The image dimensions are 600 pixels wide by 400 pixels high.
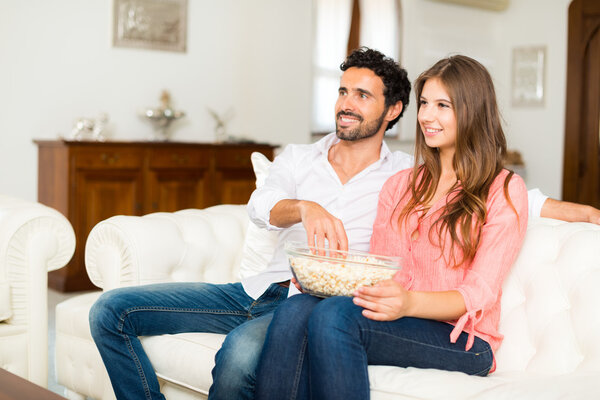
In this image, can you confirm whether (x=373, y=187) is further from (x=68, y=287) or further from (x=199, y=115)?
(x=199, y=115)

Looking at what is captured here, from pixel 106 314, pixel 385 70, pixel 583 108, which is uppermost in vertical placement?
pixel 583 108

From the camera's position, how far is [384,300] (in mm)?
1601

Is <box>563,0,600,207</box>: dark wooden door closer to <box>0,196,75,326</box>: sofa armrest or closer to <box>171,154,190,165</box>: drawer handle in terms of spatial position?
<box>171,154,190,165</box>: drawer handle

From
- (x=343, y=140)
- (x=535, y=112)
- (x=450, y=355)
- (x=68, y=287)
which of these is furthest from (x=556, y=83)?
(x=450, y=355)

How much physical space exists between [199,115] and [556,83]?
351 cm

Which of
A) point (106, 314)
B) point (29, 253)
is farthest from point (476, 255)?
point (29, 253)

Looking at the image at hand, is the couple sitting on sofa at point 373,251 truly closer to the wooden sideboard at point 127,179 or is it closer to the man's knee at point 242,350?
the man's knee at point 242,350

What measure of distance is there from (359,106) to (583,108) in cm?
522

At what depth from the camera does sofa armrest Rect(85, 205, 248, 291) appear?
2389mm

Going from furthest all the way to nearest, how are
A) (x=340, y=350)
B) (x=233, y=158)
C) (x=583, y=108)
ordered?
(x=583, y=108)
(x=233, y=158)
(x=340, y=350)

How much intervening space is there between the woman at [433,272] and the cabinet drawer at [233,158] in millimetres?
3364

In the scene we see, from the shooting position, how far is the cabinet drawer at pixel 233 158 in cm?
536

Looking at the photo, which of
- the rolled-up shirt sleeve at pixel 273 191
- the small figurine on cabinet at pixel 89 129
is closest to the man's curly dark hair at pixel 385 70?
the rolled-up shirt sleeve at pixel 273 191

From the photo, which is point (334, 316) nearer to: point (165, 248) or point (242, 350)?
point (242, 350)
